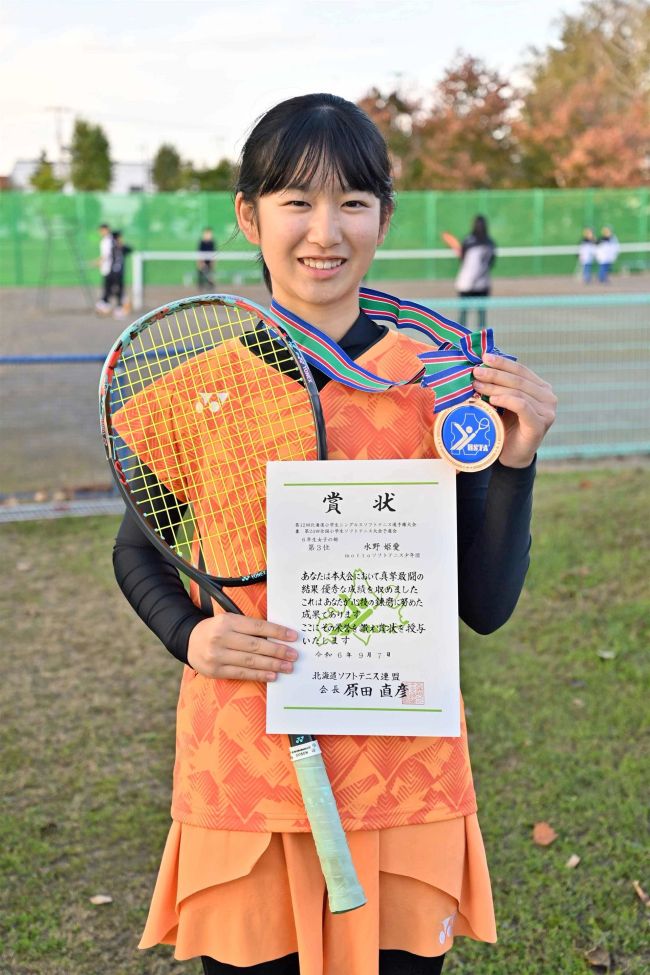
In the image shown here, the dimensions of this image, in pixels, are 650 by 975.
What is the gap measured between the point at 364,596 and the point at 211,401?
410mm

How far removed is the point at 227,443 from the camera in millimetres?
1759

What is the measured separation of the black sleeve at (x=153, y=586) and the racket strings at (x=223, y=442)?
0.07 meters

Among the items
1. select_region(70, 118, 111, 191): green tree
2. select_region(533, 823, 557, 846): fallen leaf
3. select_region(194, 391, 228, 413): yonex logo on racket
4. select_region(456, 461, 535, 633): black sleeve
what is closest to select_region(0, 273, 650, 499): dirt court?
select_region(533, 823, 557, 846): fallen leaf

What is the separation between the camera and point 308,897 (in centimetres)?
169

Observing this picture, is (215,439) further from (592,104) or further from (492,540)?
(592,104)

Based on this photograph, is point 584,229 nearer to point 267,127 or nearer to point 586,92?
point 586,92

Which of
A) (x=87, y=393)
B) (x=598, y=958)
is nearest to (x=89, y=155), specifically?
(x=87, y=393)

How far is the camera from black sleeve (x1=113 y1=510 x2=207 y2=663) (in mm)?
1782

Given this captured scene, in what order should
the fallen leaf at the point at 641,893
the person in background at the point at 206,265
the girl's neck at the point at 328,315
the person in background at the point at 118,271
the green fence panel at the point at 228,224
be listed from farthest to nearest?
the green fence panel at the point at 228,224
the person in background at the point at 206,265
the person in background at the point at 118,271
the fallen leaf at the point at 641,893
the girl's neck at the point at 328,315

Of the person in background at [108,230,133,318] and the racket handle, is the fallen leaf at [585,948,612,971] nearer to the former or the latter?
the racket handle

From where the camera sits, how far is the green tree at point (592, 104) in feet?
143

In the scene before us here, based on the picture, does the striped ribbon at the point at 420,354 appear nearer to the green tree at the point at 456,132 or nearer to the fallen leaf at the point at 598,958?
the fallen leaf at the point at 598,958

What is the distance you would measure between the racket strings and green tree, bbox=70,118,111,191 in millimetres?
53633

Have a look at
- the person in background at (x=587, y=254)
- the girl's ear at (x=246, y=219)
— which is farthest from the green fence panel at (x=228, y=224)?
the girl's ear at (x=246, y=219)
